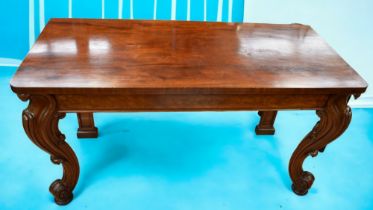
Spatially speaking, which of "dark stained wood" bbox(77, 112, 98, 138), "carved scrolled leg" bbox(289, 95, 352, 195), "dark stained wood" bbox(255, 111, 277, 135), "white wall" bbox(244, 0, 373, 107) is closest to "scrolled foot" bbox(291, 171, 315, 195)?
"carved scrolled leg" bbox(289, 95, 352, 195)

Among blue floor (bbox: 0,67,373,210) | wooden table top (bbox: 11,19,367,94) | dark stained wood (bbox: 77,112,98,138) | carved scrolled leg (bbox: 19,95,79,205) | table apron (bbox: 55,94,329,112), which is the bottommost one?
blue floor (bbox: 0,67,373,210)

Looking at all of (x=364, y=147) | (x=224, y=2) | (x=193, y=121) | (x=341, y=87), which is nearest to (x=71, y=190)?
(x=193, y=121)

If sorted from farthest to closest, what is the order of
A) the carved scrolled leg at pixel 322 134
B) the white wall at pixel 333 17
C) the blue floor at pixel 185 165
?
1. the white wall at pixel 333 17
2. the blue floor at pixel 185 165
3. the carved scrolled leg at pixel 322 134

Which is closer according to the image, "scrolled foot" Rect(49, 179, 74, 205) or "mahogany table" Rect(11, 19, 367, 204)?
"mahogany table" Rect(11, 19, 367, 204)

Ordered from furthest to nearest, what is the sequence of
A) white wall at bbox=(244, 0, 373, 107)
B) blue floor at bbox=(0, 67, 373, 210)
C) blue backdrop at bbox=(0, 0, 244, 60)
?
1. blue backdrop at bbox=(0, 0, 244, 60)
2. white wall at bbox=(244, 0, 373, 107)
3. blue floor at bbox=(0, 67, 373, 210)

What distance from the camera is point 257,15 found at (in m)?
2.01

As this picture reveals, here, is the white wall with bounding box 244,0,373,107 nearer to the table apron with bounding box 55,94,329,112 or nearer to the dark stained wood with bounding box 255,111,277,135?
the dark stained wood with bounding box 255,111,277,135

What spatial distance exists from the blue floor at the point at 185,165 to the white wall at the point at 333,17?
525mm

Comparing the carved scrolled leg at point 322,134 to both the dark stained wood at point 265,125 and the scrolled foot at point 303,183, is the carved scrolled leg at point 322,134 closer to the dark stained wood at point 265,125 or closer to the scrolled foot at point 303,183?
the scrolled foot at point 303,183

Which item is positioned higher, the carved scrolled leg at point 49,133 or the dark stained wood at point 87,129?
the carved scrolled leg at point 49,133

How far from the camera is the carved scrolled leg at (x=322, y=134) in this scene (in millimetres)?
1220

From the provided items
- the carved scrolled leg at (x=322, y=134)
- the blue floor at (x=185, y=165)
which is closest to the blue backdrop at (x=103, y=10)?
the blue floor at (x=185, y=165)

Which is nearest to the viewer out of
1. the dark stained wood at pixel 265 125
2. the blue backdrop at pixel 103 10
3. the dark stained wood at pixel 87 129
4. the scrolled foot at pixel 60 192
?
the scrolled foot at pixel 60 192

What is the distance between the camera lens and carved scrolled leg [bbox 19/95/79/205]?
1080mm
